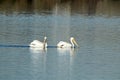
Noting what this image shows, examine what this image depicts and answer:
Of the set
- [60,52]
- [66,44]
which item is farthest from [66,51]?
[66,44]

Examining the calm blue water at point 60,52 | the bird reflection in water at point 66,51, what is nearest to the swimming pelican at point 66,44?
the bird reflection in water at point 66,51

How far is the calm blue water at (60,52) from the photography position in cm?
2064

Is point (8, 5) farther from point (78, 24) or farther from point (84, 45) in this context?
point (84, 45)

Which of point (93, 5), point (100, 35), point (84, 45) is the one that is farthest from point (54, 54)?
point (93, 5)

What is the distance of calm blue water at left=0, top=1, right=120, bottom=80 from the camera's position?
20.6 m

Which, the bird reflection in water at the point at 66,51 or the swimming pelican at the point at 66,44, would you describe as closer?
the bird reflection in water at the point at 66,51

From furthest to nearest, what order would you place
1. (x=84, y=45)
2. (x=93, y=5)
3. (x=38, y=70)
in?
1. (x=93, y=5)
2. (x=84, y=45)
3. (x=38, y=70)

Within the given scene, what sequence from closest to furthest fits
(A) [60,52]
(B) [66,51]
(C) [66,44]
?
A: (A) [60,52] → (B) [66,51] → (C) [66,44]

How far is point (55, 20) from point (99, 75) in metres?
19.6

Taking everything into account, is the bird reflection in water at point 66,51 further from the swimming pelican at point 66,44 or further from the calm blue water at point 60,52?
the swimming pelican at point 66,44

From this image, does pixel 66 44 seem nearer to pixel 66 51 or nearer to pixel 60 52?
pixel 66 51

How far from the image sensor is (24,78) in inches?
774

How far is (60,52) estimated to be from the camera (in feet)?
82.5

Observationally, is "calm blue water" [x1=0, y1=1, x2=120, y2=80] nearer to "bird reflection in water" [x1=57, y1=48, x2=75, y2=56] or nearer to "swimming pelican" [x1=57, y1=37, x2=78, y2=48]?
"bird reflection in water" [x1=57, y1=48, x2=75, y2=56]
